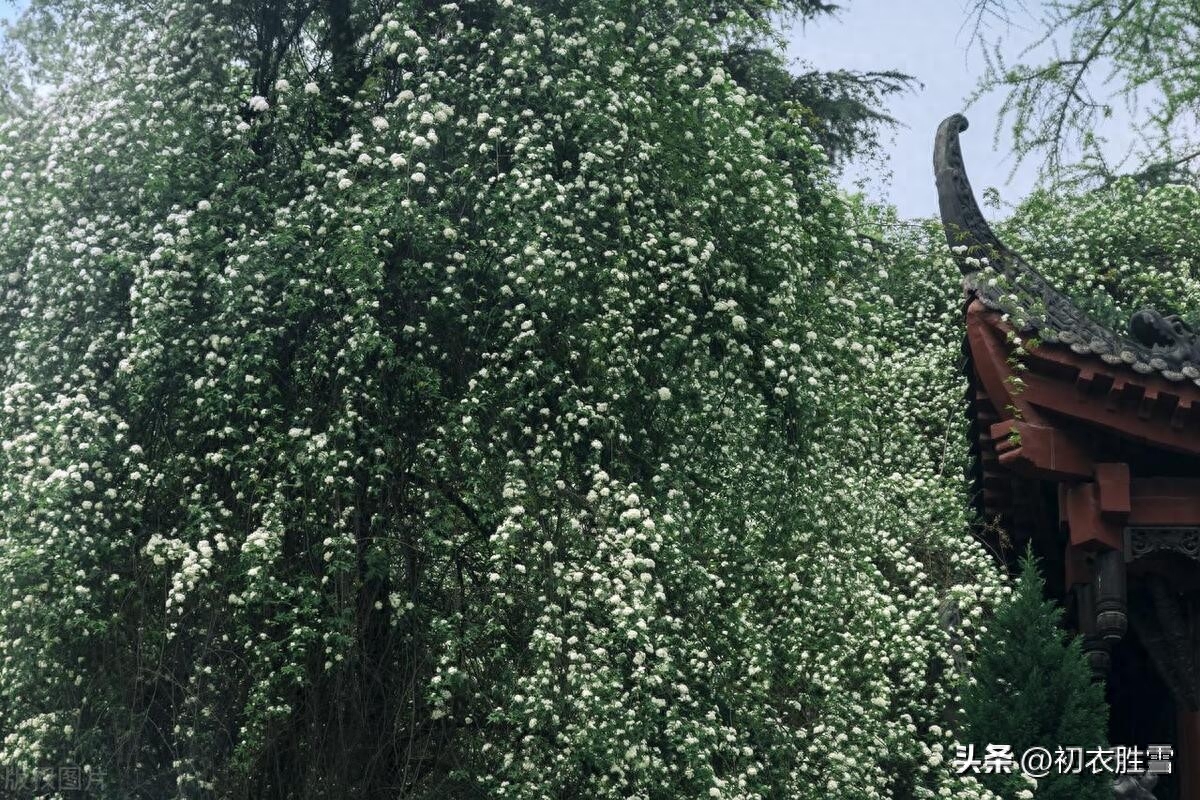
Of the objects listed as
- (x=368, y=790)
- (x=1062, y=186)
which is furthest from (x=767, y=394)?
(x=1062, y=186)

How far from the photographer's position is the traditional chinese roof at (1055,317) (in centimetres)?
1138

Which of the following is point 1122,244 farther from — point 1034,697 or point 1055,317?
point 1034,697

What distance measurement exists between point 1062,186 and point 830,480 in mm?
10987

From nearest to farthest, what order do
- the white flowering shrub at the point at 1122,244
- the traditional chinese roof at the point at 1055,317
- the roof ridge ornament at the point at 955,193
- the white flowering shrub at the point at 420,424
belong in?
the white flowering shrub at the point at 420,424, the traditional chinese roof at the point at 1055,317, the roof ridge ornament at the point at 955,193, the white flowering shrub at the point at 1122,244

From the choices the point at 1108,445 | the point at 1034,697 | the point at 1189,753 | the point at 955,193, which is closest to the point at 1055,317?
the point at 1108,445

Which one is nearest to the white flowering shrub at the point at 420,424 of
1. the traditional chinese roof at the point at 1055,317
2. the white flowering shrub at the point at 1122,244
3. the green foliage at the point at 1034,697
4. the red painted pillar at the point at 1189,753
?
the green foliage at the point at 1034,697

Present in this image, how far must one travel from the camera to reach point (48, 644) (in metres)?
10.5

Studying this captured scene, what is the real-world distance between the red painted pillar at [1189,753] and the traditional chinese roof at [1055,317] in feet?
9.34

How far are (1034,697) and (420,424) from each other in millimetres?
4947

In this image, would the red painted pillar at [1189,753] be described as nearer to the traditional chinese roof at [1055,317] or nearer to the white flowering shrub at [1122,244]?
the traditional chinese roof at [1055,317]

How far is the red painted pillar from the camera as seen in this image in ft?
39.7

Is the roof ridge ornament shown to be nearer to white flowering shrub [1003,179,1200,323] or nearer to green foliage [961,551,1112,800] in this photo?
green foliage [961,551,1112,800]

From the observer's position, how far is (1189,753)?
1220 centimetres

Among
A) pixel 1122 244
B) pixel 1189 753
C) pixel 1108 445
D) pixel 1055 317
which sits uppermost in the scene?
pixel 1122 244
